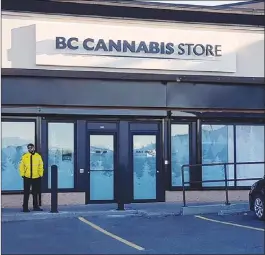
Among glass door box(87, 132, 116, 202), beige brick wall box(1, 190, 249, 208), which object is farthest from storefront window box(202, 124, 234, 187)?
glass door box(87, 132, 116, 202)

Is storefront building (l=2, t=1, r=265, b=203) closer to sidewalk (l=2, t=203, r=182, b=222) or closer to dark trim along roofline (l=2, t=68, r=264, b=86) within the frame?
dark trim along roofline (l=2, t=68, r=264, b=86)

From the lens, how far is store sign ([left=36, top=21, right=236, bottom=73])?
51.9ft

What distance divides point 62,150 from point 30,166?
5.60ft

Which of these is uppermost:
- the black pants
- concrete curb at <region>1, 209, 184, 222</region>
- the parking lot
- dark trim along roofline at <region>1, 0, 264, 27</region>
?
dark trim along roofline at <region>1, 0, 264, 27</region>

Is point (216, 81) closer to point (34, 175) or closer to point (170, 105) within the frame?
point (170, 105)

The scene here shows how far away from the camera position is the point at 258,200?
13.3 meters

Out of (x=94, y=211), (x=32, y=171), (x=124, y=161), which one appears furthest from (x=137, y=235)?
(x=124, y=161)

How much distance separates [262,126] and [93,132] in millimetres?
5378

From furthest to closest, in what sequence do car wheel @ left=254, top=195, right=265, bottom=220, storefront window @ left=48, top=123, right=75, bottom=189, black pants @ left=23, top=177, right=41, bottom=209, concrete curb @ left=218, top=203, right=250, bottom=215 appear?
storefront window @ left=48, top=123, right=75, bottom=189 → black pants @ left=23, top=177, right=41, bottom=209 → concrete curb @ left=218, top=203, right=250, bottom=215 → car wheel @ left=254, top=195, right=265, bottom=220

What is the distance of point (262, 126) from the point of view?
17.9m

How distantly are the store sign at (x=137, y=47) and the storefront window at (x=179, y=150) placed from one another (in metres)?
2.21

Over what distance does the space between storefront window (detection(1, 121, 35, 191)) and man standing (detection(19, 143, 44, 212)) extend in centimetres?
107

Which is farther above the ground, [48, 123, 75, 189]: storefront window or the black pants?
[48, 123, 75, 189]: storefront window

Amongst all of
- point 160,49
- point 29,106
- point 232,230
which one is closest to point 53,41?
point 29,106
